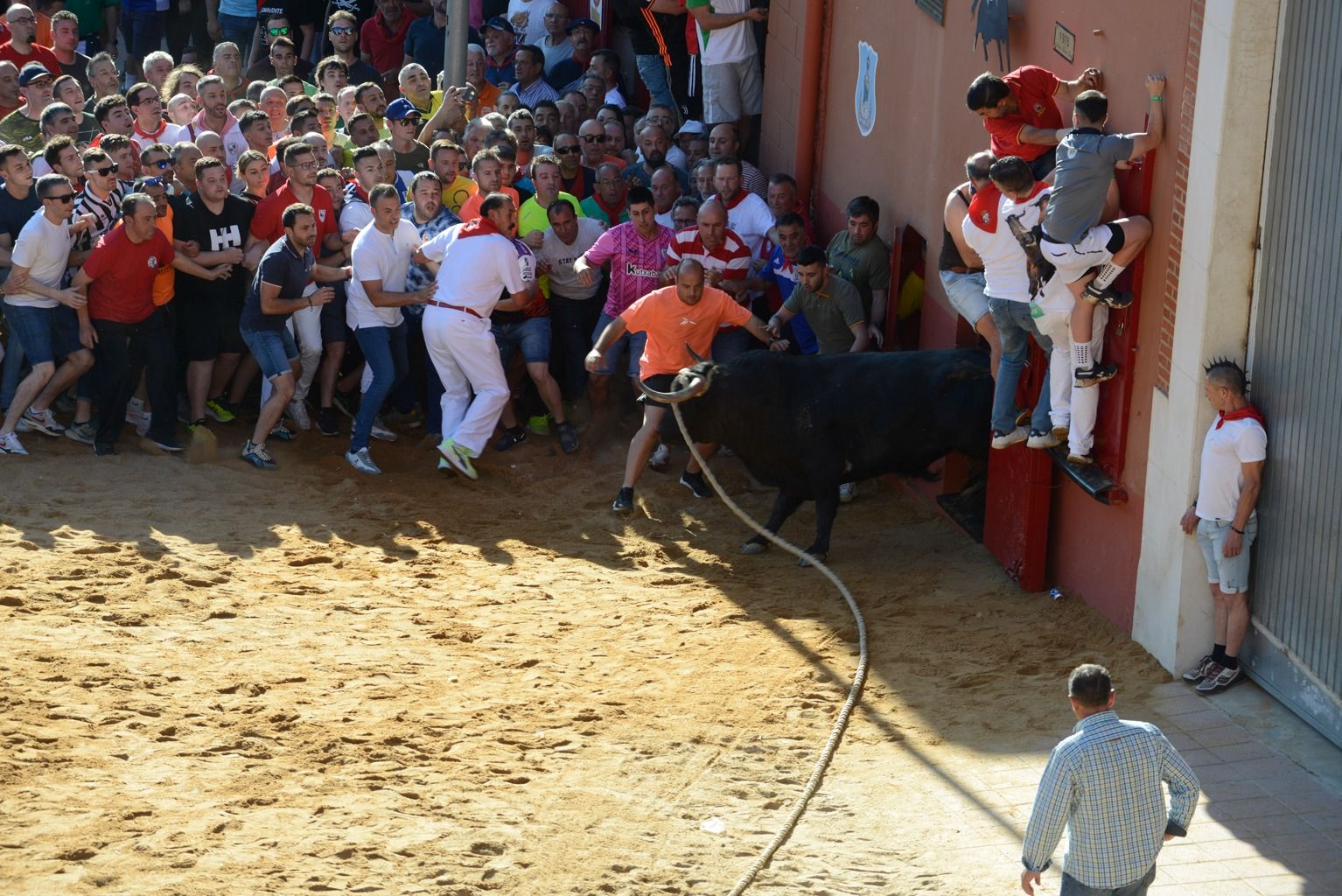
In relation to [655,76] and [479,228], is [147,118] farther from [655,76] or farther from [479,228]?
[655,76]

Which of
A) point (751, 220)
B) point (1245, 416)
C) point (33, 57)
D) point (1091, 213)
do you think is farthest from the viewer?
point (33, 57)

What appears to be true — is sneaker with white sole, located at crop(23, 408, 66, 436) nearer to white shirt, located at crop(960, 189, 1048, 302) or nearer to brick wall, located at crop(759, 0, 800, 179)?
brick wall, located at crop(759, 0, 800, 179)

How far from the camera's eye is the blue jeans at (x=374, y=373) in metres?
12.0

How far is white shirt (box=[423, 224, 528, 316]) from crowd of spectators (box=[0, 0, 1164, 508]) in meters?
0.02

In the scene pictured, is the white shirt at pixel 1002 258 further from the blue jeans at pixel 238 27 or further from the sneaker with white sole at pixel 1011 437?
the blue jeans at pixel 238 27

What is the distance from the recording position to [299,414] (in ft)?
40.9

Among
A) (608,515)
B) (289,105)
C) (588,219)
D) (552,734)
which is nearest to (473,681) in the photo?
(552,734)

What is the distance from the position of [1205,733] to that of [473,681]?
12.1 feet

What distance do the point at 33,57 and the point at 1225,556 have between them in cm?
1198

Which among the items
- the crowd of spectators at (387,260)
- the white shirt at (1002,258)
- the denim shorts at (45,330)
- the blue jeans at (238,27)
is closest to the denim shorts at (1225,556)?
the crowd of spectators at (387,260)

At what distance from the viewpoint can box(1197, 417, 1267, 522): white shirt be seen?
7727 mm

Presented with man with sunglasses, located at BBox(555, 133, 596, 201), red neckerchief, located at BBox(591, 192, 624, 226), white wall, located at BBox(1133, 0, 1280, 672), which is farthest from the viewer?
man with sunglasses, located at BBox(555, 133, 596, 201)

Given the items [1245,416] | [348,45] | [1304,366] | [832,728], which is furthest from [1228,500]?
[348,45]

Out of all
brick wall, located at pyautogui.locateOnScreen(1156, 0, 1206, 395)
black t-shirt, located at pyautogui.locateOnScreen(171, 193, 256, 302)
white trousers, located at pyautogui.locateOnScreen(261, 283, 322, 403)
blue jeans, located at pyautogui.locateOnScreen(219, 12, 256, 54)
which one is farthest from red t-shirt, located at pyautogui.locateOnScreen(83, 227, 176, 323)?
blue jeans, located at pyautogui.locateOnScreen(219, 12, 256, 54)
